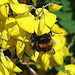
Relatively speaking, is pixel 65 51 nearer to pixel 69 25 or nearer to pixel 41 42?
pixel 69 25

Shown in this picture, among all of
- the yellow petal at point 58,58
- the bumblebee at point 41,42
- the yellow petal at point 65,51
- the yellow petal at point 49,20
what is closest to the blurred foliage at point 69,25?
the yellow petal at point 65,51

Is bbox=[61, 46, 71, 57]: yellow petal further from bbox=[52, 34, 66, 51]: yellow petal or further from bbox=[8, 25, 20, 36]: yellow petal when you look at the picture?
bbox=[8, 25, 20, 36]: yellow petal

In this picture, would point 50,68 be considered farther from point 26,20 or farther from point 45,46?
point 26,20

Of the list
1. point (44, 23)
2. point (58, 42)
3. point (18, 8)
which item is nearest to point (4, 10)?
point (18, 8)

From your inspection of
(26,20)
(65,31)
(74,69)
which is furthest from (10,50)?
(65,31)

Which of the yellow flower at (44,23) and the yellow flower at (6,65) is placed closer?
the yellow flower at (44,23)

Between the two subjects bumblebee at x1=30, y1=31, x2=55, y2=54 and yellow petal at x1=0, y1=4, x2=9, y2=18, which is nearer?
yellow petal at x1=0, y1=4, x2=9, y2=18

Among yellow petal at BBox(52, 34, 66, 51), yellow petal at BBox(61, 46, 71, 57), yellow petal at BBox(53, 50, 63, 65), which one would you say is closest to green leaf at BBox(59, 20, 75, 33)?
yellow petal at BBox(52, 34, 66, 51)

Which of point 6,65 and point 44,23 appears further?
point 6,65

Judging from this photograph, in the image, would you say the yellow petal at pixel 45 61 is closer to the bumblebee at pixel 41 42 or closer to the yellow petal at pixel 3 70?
the bumblebee at pixel 41 42
